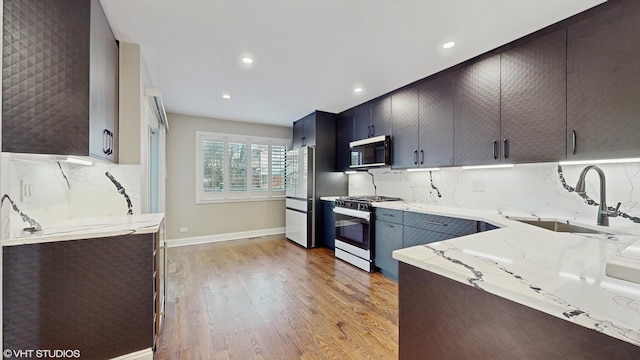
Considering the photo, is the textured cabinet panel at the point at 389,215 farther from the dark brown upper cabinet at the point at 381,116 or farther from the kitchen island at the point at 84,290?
the kitchen island at the point at 84,290

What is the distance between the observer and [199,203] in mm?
4523

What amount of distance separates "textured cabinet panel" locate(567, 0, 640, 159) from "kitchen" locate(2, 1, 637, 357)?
0.06 feet

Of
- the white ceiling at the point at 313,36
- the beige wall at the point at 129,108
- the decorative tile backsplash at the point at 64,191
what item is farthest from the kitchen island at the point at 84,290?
the white ceiling at the point at 313,36

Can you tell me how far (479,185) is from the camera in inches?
104

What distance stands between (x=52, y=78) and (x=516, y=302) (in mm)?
2209

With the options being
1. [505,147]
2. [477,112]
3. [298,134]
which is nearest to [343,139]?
[298,134]

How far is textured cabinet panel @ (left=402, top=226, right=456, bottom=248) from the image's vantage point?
7.95ft

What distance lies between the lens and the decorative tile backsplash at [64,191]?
141 centimetres

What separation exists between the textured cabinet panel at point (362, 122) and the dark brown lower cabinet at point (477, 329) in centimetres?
296

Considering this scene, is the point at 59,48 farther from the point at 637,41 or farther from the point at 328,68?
the point at 637,41

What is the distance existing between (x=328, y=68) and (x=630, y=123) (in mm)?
2319

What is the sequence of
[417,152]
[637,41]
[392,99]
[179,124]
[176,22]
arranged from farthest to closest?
[179,124]
[392,99]
[417,152]
[176,22]
[637,41]

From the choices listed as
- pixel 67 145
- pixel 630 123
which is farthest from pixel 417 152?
pixel 67 145

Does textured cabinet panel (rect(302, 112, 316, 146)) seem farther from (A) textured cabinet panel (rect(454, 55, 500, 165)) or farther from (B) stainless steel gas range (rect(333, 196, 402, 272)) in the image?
(A) textured cabinet panel (rect(454, 55, 500, 165))
